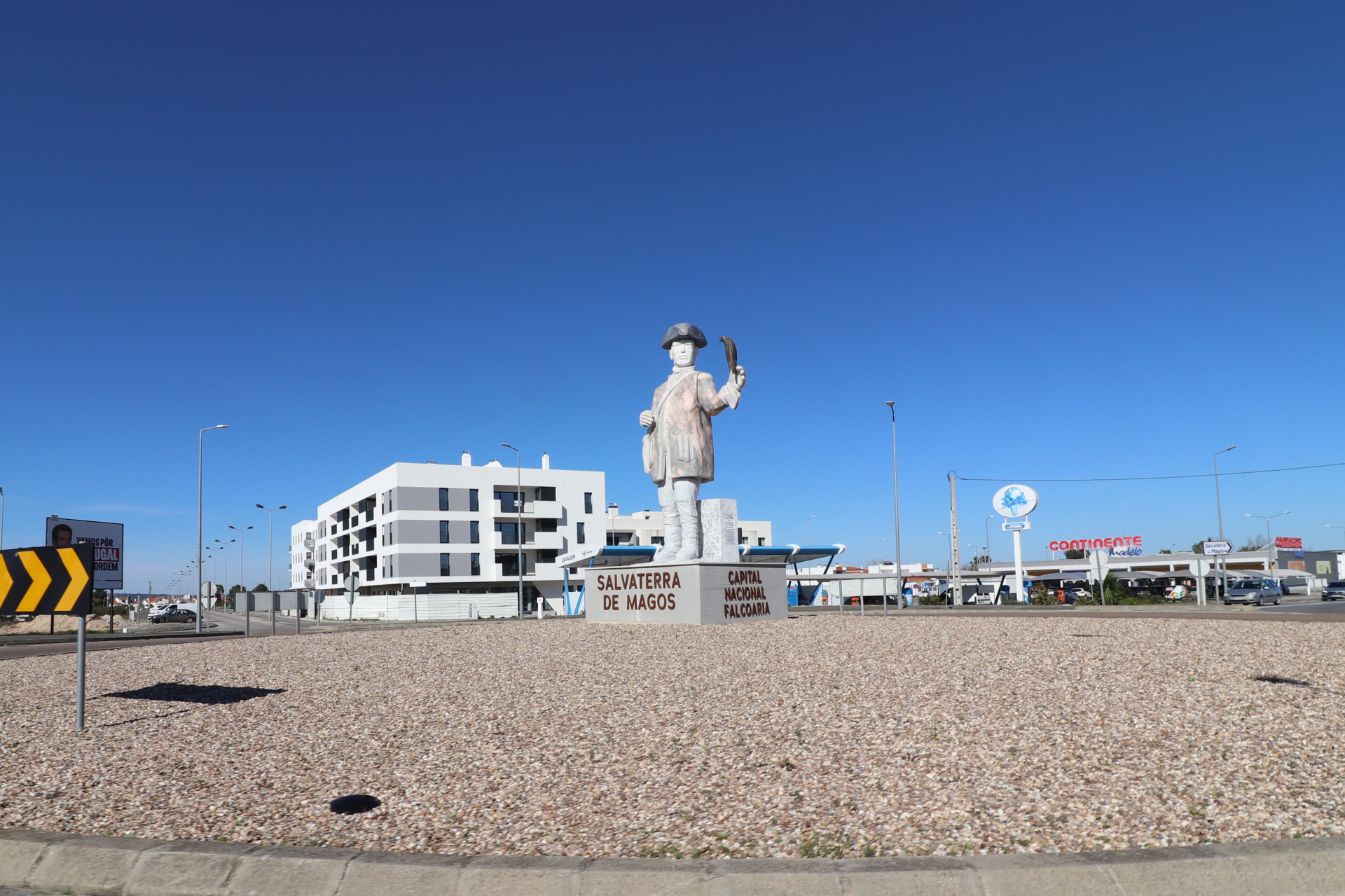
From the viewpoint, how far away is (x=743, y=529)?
Result: 9612 centimetres

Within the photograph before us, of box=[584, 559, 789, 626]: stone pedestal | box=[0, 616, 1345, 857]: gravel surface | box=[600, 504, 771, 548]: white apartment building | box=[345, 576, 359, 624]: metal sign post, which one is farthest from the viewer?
box=[600, 504, 771, 548]: white apartment building

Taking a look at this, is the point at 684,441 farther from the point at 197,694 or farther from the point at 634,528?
the point at 634,528

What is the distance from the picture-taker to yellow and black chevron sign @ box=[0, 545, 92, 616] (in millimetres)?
7754

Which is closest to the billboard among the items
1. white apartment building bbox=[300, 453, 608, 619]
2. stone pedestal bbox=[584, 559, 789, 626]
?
white apartment building bbox=[300, 453, 608, 619]

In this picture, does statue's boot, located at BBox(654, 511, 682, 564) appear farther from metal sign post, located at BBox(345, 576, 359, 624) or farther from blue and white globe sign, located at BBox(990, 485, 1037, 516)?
blue and white globe sign, located at BBox(990, 485, 1037, 516)

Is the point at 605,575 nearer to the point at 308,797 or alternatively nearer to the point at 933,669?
the point at 933,669

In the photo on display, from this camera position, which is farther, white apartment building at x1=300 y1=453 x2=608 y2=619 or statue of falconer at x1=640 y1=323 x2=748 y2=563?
white apartment building at x1=300 y1=453 x2=608 y2=619

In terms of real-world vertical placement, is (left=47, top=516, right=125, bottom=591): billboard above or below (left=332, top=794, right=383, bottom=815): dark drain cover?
above

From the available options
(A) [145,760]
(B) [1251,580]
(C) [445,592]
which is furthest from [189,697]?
(C) [445,592]

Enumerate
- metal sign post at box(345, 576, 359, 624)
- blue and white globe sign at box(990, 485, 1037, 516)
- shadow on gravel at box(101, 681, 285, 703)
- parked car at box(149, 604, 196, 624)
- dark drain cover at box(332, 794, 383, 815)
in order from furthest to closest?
parked car at box(149, 604, 196, 624)
blue and white globe sign at box(990, 485, 1037, 516)
metal sign post at box(345, 576, 359, 624)
shadow on gravel at box(101, 681, 285, 703)
dark drain cover at box(332, 794, 383, 815)

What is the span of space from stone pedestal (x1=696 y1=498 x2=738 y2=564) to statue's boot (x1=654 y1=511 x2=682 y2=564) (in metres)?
0.59

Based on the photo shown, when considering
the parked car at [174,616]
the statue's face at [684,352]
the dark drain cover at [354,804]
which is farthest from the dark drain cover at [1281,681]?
the parked car at [174,616]

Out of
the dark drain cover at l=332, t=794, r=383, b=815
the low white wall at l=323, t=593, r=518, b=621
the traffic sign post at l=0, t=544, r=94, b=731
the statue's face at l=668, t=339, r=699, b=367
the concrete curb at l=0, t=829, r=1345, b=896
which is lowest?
the low white wall at l=323, t=593, r=518, b=621

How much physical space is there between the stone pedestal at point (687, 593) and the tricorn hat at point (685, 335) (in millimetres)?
5295
